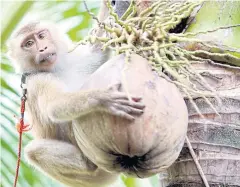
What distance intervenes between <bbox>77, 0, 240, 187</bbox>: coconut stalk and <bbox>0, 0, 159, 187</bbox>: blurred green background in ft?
3.37

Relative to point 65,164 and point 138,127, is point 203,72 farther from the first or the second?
point 65,164

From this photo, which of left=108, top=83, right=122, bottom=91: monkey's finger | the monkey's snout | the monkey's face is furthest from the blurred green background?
left=108, top=83, right=122, bottom=91: monkey's finger

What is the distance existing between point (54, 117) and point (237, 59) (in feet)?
2.90

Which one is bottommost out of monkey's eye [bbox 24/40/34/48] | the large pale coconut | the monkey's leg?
the monkey's leg

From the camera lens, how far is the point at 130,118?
181 cm

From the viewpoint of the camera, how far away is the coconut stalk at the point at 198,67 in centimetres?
202

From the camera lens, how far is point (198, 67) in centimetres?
235

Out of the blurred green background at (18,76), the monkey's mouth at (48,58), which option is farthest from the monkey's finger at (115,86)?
the blurred green background at (18,76)

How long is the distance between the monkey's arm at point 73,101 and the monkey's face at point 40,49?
0.10 meters

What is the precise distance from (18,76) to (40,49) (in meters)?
0.50

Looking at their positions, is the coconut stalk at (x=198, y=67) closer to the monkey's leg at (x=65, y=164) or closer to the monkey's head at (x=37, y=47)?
the monkey's leg at (x=65, y=164)

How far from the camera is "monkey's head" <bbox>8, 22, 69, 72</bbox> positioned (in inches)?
124

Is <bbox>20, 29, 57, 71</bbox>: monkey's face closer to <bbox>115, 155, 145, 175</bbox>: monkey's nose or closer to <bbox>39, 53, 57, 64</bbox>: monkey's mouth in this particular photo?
<bbox>39, 53, 57, 64</bbox>: monkey's mouth

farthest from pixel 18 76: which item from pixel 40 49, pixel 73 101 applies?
pixel 73 101
